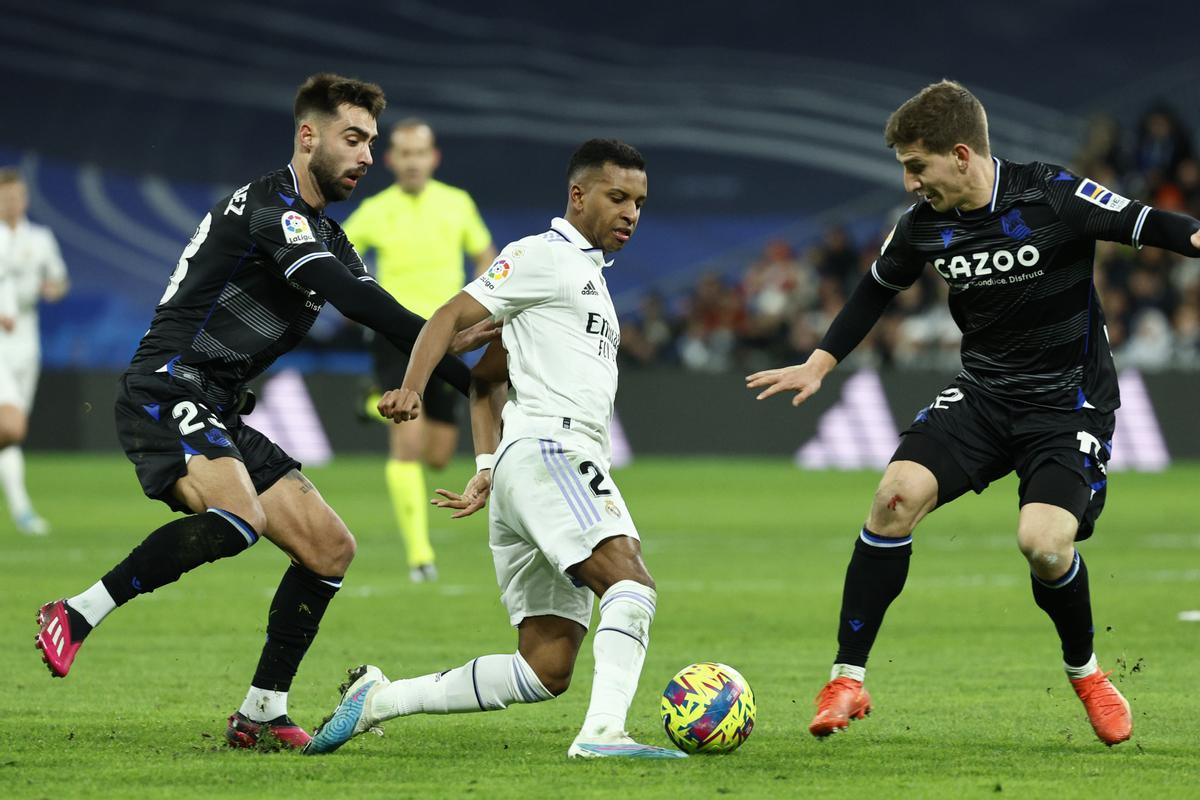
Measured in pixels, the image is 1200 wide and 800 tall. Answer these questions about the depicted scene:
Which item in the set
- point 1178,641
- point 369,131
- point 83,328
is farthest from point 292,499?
point 83,328

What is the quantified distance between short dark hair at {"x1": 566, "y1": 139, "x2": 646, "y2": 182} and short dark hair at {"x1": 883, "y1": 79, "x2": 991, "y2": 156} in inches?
34.7

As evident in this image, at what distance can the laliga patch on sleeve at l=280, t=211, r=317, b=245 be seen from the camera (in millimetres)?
5930

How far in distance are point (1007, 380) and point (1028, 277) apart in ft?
1.23

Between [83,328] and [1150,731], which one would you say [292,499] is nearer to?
[1150,731]

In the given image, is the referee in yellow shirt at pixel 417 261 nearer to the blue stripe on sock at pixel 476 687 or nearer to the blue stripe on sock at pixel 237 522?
the blue stripe on sock at pixel 237 522

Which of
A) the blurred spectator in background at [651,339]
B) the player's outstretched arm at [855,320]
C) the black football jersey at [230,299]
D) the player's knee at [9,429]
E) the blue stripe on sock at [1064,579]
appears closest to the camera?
the black football jersey at [230,299]

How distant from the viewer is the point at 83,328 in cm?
2620

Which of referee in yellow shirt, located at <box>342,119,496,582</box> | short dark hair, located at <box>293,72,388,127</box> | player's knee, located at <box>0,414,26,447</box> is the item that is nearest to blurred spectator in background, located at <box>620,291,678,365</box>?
player's knee, located at <box>0,414,26,447</box>

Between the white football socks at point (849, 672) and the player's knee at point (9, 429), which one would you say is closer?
the white football socks at point (849, 672)

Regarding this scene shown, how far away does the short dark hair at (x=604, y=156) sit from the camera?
18.8 ft

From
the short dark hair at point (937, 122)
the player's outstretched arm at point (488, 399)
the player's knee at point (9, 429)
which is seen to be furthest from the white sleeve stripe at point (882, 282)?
the player's knee at point (9, 429)

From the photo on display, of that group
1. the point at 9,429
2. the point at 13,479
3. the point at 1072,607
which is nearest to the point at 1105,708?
the point at 1072,607

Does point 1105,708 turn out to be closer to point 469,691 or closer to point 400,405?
point 469,691

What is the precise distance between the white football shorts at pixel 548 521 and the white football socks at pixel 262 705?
0.88 m
